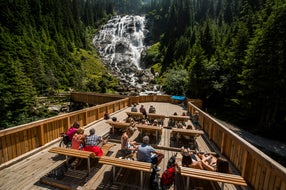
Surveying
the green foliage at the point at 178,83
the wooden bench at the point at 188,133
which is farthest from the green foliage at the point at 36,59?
the wooden bench at the point at 188,133

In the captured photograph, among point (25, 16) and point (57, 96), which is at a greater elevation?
point (25, 16)

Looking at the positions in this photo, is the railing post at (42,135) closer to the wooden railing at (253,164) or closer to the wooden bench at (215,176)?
the wooden bench at (215,176)

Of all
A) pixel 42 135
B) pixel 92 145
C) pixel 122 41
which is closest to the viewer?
pixel 92 145

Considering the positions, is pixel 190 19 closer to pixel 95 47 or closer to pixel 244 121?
pixel 95 47

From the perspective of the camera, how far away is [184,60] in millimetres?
44375

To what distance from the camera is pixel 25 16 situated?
44000 mm

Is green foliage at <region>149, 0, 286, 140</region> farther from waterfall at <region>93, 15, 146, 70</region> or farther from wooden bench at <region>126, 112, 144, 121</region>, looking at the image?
waterfall at <region>93, 15, 146, 70</region>

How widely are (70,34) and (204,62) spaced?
54.3m

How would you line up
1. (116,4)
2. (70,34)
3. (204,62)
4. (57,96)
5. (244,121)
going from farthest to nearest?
(116,4) < (70,34) < (57,96) < (204,62) < (244,121)

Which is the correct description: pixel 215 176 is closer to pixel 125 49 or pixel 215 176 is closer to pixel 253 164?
pixel 253 164

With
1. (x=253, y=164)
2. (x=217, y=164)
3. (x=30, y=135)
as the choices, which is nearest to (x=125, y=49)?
(x=30, y=135)

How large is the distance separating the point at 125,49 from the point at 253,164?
6163 cm

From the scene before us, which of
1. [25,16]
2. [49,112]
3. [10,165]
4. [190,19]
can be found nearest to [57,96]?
[49,112]

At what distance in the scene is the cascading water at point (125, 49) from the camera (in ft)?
165
